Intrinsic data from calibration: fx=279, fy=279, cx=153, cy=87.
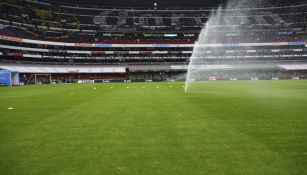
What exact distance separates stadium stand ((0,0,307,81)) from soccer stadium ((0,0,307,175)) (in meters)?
0.38

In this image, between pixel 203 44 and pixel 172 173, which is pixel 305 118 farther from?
pixel 203 44

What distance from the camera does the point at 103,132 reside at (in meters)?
9.41

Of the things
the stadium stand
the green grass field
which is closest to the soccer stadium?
the green grass field

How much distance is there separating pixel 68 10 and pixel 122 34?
22.5 metres

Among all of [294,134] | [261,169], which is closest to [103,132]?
[261,169]

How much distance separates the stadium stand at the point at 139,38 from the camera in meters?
91.2

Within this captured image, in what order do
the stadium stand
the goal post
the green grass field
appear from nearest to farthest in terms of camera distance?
1. the green grass field
2. the goal post
3. the stadium stand

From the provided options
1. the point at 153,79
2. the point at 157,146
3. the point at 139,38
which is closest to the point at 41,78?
the point at 153,79

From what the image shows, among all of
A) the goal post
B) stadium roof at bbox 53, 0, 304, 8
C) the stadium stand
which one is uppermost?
stadium roof at bbox 53, 0, 304, 8

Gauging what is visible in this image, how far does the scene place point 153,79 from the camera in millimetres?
92812

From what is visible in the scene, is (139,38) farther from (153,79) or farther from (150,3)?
(153,79)

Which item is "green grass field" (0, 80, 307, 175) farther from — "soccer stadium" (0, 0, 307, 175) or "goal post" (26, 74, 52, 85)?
"goal post" (26, 74, 52, 85)

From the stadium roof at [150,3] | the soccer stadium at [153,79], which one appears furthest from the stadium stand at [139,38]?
the stadium roof at [150,3]

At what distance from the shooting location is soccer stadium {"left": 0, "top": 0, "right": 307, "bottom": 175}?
6.34 metres
